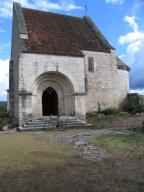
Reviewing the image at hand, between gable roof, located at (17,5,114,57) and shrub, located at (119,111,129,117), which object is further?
shrub, located at (119,111,129,117)

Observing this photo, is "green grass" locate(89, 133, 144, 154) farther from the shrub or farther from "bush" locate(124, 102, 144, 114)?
"bush" locate(124, 102, 144, 114)

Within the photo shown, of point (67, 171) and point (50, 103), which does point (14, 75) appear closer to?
point (50, 103)

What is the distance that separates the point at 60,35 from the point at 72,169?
66.6 feet

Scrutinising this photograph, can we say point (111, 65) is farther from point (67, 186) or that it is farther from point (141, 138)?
point (67, 186)

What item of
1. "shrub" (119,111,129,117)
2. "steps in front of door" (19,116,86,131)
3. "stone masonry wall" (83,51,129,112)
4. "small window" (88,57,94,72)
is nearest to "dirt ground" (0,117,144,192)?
"steps in front of door" (19,116,86,131)

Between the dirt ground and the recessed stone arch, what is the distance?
1254 cm

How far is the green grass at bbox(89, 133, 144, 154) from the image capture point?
38.8 ft

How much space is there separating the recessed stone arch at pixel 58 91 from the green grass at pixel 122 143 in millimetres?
11536

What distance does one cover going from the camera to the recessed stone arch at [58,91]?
2570 centimetres

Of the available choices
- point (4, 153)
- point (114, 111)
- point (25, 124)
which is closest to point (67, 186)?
point (4, 153)

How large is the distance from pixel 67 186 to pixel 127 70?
2778 cm

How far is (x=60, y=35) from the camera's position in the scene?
27.9 m

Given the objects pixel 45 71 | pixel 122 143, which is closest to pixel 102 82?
pixel 45 71

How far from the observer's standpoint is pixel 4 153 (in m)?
12.0
